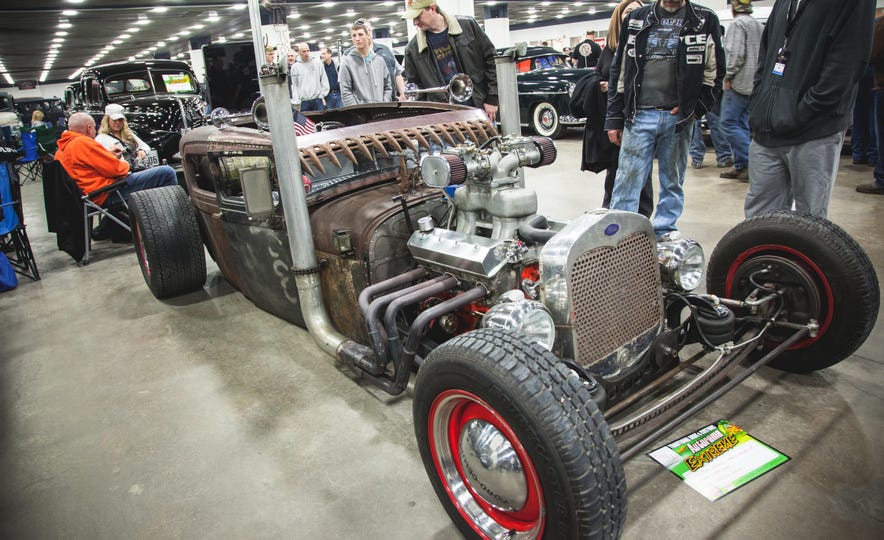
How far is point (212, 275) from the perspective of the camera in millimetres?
4730

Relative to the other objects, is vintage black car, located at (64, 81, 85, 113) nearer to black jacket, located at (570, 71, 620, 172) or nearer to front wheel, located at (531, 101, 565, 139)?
front wheel, located at (531, 101, 565, 139)

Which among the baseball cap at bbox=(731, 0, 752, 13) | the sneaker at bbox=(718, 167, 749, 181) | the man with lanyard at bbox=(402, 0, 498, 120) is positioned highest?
the baseball cap at bbox=(731, 0, 752, 13)

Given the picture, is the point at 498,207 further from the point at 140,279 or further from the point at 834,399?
the point at 140,279

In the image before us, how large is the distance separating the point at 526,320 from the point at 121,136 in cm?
632

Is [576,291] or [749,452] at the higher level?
[576,291]

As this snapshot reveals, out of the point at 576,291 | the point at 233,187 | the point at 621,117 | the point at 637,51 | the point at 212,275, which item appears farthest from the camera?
the point at 212,275

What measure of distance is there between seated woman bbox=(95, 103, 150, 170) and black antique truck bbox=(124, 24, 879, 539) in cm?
369

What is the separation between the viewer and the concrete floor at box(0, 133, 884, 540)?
1895 millimetres

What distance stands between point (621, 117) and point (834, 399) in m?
2.24

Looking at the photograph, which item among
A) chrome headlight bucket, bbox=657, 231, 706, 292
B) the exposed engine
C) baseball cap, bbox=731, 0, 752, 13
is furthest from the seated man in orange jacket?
baseball cap, bbox=731, 0, 752, 13

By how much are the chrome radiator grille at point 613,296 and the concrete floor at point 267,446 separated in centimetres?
47

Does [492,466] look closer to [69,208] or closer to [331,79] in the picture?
[69,208]

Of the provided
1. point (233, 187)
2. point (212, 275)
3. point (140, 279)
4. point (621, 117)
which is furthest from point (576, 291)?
point (140, 279)

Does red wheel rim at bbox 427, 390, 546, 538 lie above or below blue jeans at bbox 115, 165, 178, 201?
below
